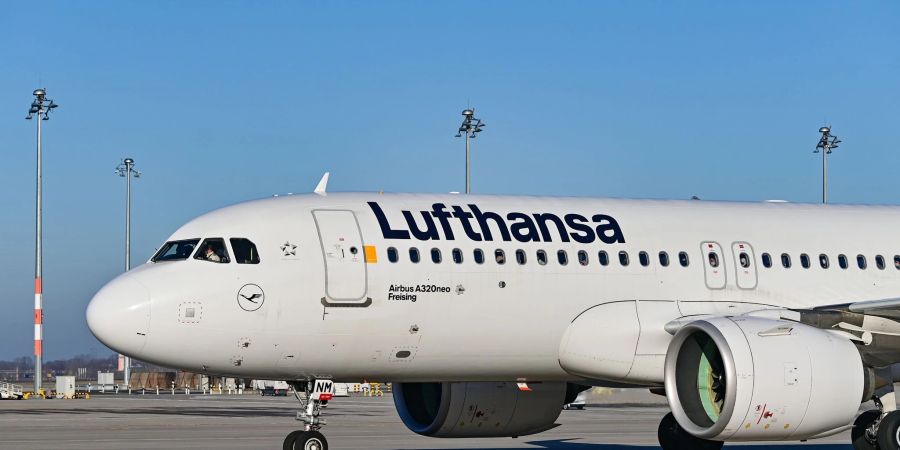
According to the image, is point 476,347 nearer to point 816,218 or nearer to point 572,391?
point 572,391

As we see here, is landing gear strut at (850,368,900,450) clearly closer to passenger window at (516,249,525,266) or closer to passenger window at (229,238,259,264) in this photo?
passenger window at (516,249,525,266)

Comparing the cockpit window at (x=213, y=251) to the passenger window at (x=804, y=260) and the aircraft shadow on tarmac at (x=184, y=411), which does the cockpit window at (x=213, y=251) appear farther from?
the aircraft shadow on tarmac at (x=184, y=411)

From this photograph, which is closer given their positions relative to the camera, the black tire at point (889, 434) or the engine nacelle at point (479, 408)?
the black tire at point (889, 434)

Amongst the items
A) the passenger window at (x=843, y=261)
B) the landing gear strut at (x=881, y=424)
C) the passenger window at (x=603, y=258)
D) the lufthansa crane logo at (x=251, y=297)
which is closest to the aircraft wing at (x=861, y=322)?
the landing gear strut at (x=881, y=424)

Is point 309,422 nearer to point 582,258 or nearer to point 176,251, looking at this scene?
point 176,251

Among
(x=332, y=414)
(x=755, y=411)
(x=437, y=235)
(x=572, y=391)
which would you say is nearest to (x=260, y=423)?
(x=332, y=414)

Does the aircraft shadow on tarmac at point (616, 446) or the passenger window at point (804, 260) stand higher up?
the passenger window at point (804, 260)

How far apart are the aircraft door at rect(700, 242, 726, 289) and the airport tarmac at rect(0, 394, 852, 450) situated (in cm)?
586

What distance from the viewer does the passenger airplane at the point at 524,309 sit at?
19656 mm

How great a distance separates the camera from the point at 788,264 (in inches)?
910

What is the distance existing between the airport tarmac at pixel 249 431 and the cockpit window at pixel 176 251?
7106mm

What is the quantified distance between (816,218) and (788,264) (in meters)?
1.53

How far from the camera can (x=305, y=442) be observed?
65.7 ft

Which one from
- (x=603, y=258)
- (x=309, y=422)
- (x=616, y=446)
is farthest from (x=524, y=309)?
(x=616, y=446)
